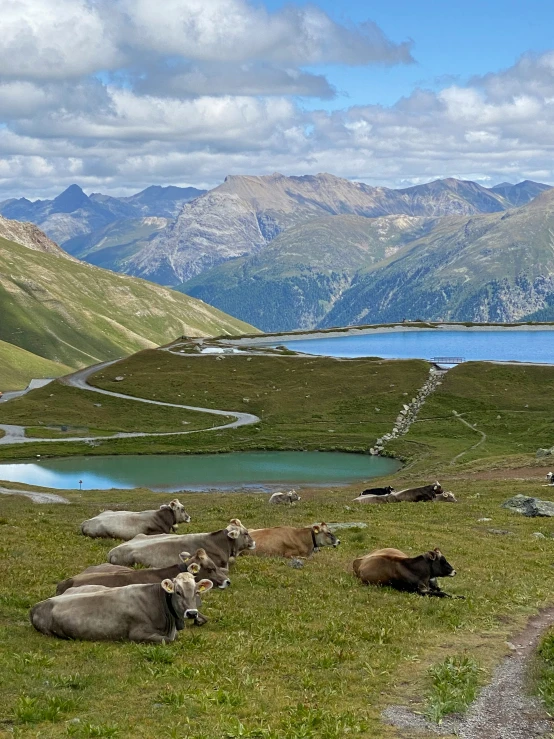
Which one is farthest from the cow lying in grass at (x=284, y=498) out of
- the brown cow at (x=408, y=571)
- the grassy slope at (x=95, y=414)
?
the grassy slope at (x=95, y=414)

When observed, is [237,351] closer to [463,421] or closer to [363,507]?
[463,421]

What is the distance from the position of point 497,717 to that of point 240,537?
14.2 m

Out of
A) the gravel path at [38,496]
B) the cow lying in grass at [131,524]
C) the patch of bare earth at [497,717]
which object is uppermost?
the patch of bare earth at [497,717]

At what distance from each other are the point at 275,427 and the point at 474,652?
109 meters

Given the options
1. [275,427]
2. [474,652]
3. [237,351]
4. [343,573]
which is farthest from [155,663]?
[237,351]

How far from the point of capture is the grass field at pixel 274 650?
48.6 ft

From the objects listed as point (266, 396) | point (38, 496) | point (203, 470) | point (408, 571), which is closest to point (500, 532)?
point (408, 571)

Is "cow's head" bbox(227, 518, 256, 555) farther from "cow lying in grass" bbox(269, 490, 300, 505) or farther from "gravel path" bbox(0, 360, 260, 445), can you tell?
"gravel path" bbox(0, 360, 260, 445)

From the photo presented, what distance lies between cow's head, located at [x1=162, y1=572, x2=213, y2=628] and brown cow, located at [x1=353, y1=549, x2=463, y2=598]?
7.89m

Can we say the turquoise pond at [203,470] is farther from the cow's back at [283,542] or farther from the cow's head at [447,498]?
the cow's back at [283,542]

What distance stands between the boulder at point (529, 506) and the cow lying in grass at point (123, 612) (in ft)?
90.8

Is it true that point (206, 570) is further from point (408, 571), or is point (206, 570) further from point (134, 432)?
point (134, 432)

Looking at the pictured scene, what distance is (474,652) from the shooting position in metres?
19.7

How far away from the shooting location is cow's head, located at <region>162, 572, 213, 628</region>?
802 inches
